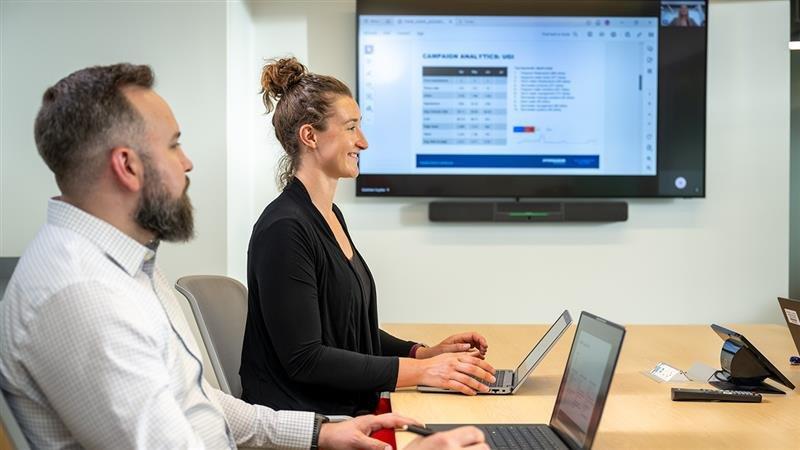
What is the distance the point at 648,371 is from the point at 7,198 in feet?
9.55

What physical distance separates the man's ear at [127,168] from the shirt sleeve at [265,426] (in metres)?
0.58

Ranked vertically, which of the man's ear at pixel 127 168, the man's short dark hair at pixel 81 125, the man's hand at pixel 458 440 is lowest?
the man's hand at pixel 458 440

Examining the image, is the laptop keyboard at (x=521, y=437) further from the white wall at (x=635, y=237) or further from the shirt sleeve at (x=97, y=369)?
the white wall at (x=635, y=237)

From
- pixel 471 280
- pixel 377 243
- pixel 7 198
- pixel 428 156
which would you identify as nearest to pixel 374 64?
pixel 428 156

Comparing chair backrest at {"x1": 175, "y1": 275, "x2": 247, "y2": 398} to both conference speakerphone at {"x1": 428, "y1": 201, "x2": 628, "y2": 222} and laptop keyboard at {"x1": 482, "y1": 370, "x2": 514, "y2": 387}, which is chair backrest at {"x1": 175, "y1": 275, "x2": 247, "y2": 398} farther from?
conference speakerphone at {"x1": 428, "y1": 201, "x2": 628, "y2": 222}

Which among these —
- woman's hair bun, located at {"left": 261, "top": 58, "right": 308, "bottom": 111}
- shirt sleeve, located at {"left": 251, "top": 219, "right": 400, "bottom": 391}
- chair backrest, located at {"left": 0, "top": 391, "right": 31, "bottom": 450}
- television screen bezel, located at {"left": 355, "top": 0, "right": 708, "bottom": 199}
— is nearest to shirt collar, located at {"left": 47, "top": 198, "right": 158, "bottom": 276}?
chair backrest, located at {"left": 0, "top": 391, "right": 31, "bottom": 450}

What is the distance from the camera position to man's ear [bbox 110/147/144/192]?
4.49 feet

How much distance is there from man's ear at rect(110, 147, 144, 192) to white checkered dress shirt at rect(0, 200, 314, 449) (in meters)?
0.07

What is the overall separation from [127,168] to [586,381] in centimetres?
86

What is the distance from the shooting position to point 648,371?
2309 millimetres

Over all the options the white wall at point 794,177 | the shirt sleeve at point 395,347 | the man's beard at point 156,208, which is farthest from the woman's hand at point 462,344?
the white wall at point 794,177

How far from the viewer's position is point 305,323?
2.04 meters

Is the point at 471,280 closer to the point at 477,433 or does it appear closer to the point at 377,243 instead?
the point at 377,243

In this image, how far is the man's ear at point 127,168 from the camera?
1367 millimetres
